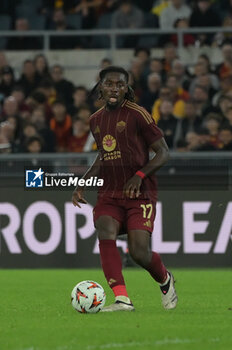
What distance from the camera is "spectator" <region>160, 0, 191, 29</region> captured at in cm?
2022

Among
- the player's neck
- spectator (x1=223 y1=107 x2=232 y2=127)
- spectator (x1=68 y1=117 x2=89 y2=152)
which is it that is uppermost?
the player's neck

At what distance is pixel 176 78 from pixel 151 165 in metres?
9.19

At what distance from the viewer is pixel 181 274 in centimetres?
1469

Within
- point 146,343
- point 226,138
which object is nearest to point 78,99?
point 226,138

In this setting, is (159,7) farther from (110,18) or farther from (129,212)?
(129,212)

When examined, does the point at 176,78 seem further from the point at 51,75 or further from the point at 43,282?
the point at 43,282

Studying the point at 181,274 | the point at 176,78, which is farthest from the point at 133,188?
the point at 176,78

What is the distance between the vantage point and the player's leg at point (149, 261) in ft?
29.2

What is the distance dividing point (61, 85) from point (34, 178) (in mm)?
9822

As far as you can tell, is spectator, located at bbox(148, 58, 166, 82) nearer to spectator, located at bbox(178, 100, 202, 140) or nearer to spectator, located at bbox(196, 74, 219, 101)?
spectator, located at bbox(196, 74, 219, 101)

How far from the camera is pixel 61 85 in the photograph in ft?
62.2

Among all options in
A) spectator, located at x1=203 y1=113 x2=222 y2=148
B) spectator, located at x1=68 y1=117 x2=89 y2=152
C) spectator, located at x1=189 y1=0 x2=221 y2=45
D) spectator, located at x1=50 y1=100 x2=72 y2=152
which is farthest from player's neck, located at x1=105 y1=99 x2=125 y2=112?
spectator, located at x1=189 y1=0 x2=221 y2=45

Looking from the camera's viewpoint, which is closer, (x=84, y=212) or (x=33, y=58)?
(x=84, y=212)

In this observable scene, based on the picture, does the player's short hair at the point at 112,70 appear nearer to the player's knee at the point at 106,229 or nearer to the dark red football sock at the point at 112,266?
the player's knee at the point at 106,229
